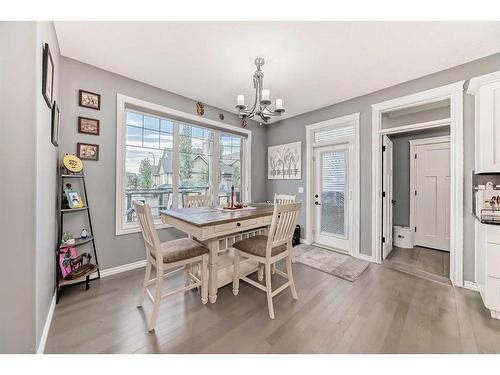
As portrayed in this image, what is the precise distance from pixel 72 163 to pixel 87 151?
0.84ft

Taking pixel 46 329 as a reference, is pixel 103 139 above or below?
above

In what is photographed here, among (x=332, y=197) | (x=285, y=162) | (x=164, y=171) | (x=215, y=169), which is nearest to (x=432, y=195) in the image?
(x=332, y=197)

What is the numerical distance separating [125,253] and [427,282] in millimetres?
3781

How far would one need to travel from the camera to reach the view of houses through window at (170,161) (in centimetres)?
284

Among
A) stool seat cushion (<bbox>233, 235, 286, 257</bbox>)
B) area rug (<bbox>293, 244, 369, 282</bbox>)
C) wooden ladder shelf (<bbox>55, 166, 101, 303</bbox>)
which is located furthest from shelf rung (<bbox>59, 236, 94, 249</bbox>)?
area rug (<bbox>293, 244, 369, 282</bbox>)

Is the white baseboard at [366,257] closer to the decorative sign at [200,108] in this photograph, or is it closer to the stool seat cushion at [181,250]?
the stool seat cushion at [181,250]

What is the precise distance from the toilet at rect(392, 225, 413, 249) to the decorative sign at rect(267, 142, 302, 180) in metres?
2.07

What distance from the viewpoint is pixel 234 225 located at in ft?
6.21

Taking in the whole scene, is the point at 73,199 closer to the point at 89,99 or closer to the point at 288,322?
the point at 89,99

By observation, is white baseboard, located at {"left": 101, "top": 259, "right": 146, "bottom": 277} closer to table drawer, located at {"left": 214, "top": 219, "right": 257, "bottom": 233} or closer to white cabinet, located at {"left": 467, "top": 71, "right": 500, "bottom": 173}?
table drawer, located at {"left": 214, "top": 219, "right": 257, "bottom": 233}

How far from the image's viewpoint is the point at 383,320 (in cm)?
172

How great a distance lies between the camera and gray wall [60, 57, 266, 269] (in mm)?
2264

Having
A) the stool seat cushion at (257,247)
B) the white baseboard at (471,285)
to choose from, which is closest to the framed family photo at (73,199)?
the stool seat cushion at (257,247)
